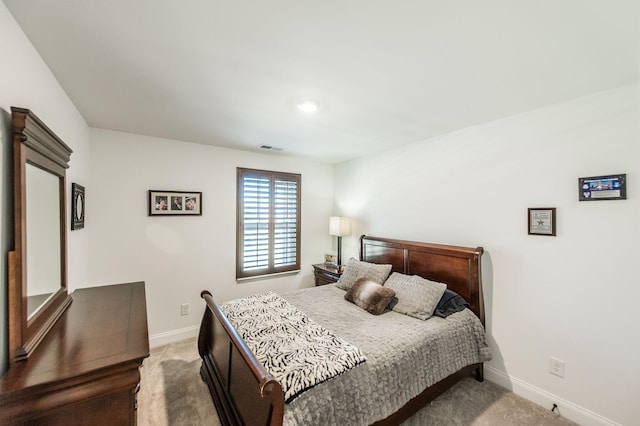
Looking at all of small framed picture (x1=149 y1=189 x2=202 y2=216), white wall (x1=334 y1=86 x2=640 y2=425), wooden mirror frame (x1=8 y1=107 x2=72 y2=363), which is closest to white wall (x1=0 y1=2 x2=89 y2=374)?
wooden mirror frame (x1=8 y1=107 x2=72 y2=363)

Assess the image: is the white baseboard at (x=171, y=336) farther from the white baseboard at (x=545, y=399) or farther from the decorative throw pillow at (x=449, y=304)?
the white baseboard at (x=545, y=399)

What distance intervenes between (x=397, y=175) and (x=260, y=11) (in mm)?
2617

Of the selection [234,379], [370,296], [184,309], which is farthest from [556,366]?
[184,309]

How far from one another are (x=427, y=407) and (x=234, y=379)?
1.55m

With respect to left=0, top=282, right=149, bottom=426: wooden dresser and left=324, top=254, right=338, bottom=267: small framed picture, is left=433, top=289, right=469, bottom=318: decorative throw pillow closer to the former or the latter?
left=324, top=254, right=338, bottom=267: small framed picture

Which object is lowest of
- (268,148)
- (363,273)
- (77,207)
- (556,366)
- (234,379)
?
(556,366)

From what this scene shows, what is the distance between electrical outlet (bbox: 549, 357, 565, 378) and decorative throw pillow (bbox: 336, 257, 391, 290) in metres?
1.48

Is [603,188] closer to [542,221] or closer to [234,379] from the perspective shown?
[542,221]

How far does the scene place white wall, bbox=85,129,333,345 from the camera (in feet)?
9.30

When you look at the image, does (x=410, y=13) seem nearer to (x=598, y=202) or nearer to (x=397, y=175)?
(x=598, y=202)

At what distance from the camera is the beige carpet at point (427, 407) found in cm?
200

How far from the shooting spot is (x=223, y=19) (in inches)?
48.7

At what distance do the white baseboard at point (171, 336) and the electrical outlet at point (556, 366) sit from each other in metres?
3.62

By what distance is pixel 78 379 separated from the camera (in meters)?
0.96
